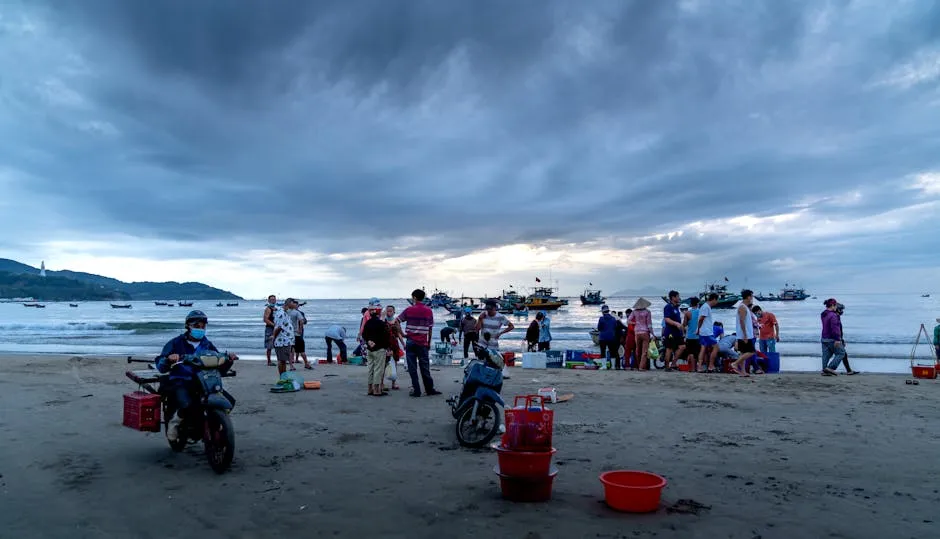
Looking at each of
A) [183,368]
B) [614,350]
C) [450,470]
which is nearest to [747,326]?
[614,350]

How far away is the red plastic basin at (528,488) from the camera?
463 cm

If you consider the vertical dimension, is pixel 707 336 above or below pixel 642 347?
above

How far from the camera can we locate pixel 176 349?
583 cm

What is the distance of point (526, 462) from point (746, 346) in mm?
10166

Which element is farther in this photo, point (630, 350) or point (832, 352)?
point (630, 350)

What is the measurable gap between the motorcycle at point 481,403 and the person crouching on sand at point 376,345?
362cm

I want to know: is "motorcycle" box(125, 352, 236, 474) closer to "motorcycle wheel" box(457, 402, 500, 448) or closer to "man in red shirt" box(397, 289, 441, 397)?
"motorcycle wheel" box(457, 402, 500, 448)

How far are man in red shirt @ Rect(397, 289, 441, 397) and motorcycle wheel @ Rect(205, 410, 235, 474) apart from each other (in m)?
4.41

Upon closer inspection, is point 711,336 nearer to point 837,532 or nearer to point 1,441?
point 837,532

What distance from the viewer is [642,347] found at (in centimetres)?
1501

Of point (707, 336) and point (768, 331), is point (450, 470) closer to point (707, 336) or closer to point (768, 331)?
point (707, 336)

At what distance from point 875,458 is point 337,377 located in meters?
10.2

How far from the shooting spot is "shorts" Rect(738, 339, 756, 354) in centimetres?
1298

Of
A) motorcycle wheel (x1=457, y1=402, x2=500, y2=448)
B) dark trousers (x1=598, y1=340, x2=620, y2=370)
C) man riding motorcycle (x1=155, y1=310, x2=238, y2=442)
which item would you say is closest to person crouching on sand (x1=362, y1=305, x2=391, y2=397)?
motorcycle wheel (x1=457, y1=402, x2=500, y2=448)
